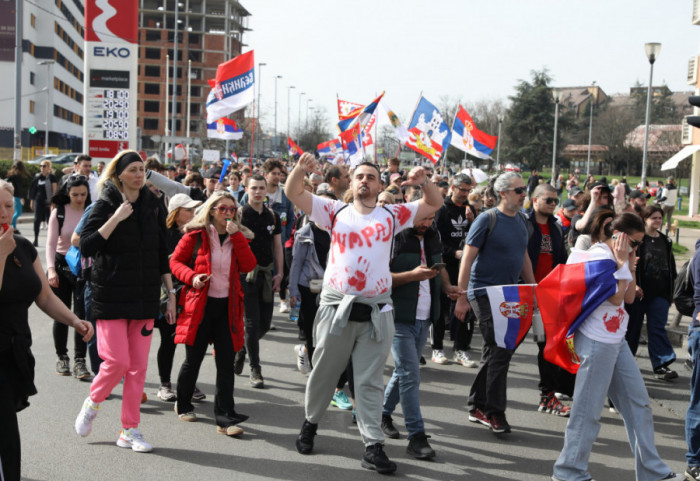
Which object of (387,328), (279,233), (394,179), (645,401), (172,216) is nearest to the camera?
(645,401)

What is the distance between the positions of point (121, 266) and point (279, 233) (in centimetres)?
270

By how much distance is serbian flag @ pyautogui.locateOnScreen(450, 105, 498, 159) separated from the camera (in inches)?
793

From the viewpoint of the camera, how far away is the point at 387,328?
543cm

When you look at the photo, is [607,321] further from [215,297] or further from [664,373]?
[664,373]

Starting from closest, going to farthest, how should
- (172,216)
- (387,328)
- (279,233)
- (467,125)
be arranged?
(387,328) < (172,216) < (279,233) < (467,125)

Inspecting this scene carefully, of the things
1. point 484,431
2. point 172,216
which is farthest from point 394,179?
point 484,431

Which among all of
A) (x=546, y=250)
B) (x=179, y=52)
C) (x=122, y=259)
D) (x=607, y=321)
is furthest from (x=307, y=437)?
(x=179, y=52)

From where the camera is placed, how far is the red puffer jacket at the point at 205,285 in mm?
6066

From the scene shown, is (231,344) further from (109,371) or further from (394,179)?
(394,179)

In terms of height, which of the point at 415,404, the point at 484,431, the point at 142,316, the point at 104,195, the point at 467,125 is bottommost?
the point at 484,431

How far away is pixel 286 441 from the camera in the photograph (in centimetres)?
598

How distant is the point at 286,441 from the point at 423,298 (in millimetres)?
1539

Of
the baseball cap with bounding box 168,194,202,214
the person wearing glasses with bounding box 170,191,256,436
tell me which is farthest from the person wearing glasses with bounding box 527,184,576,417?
the baseball cap with bounding box 168,194,202,214

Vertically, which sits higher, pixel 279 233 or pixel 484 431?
pixel 279 233
